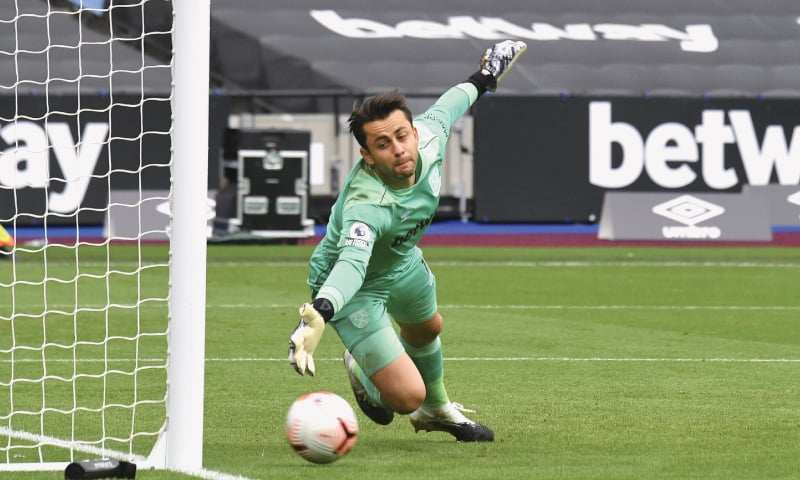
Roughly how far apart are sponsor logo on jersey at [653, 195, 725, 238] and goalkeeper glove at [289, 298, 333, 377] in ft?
59.0

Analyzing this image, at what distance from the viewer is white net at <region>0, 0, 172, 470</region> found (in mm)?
7211

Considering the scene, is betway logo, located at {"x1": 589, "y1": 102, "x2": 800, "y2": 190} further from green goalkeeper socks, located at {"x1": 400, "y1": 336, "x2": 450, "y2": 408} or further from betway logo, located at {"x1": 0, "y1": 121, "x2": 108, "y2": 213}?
green goalkeeper socks, located at {"x1": 400, "y1": 336, "x2": 450, "y2": 408}

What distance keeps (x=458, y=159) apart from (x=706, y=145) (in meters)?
4.96

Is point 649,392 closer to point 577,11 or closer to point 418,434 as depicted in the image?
point 418,434

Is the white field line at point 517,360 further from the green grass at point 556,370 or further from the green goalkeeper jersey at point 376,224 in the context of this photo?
the green goalkeeper jersey at point 376,224

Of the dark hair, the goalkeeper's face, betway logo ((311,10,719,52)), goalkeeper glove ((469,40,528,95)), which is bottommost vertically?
the goalkeeper's face

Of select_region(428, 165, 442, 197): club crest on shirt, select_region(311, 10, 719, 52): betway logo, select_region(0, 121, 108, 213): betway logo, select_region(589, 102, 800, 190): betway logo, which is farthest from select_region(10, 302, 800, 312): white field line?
select_region(311, 10, 719, 52): betway logo

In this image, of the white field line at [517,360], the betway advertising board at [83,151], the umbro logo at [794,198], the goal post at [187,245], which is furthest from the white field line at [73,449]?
the umbro logo at [794,198]

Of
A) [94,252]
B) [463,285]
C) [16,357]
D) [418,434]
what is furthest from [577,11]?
[418,434]

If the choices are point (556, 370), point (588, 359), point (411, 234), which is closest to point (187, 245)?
point (411, 234)

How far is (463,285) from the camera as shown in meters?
16.8

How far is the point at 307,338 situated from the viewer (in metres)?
5.54

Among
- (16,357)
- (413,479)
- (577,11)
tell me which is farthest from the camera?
(577,11)

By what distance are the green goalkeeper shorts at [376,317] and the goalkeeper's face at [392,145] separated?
63cm
